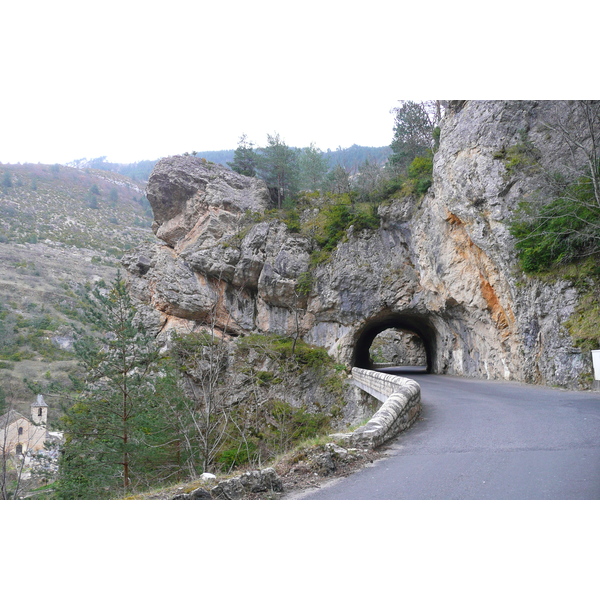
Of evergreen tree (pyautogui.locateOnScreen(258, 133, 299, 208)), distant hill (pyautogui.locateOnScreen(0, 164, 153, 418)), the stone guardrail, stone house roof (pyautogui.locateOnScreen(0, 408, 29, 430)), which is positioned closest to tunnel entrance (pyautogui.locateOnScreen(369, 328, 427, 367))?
evergreen tree (pyautogui.locateOnScreen(258, 133, 299, 208))

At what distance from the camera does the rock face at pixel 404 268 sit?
57.3ft

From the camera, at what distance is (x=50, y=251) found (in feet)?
229

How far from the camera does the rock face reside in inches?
687

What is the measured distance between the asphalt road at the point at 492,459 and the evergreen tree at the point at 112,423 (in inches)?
343

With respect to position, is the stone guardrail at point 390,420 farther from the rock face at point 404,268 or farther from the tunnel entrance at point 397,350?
the tunnel entrance at point 397,350

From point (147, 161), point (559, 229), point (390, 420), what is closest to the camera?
point (390, 420)

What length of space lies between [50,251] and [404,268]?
2547 inches

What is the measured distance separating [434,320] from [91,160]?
190 metres

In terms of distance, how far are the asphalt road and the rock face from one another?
19.0ft

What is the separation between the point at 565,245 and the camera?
15.1 m

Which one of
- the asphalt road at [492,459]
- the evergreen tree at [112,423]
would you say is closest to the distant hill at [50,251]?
the evergreen tree at [112,423]

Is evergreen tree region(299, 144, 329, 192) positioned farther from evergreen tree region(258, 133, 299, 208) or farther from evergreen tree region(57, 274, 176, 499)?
evergreen tree region(57, 274, 176, 499)

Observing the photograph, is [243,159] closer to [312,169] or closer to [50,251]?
[312,169]

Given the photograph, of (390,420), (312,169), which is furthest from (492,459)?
(312,169)
